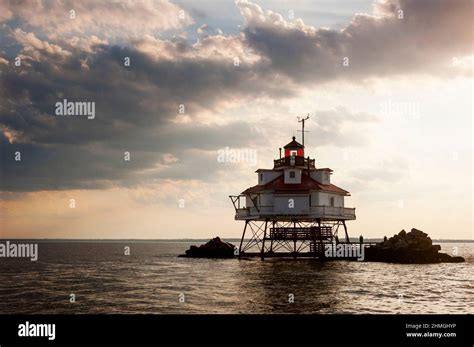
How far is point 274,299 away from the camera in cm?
3169

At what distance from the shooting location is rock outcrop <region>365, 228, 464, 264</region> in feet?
219

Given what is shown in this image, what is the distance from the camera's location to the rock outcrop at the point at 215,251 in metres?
81.8

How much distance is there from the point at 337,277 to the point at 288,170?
59.1ft

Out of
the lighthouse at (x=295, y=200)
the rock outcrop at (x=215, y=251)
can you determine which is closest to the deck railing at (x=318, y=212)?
the lighthouse at (x=295, y=200)

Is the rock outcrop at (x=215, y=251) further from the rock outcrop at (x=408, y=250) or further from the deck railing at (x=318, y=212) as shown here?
the rock outcrop at (x=408, y=250)

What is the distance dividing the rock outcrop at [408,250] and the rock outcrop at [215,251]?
21.7 meters

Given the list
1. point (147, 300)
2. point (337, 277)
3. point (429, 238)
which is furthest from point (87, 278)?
point (429, 238)

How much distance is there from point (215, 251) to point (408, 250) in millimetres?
29237

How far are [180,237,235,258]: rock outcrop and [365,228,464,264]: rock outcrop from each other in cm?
2172
